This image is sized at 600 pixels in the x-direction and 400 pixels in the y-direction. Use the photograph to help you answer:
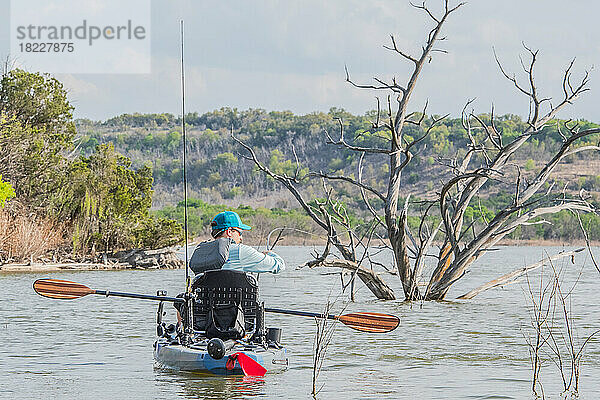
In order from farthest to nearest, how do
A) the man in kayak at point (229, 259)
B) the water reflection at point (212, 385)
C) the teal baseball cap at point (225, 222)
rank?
the teal baseball cap at point (225, 222) → the man in kayak at point (229, 259) → the water reflection at point (212, 385)

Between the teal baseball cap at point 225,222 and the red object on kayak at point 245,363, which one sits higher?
the teal baseball cap at point 225,222

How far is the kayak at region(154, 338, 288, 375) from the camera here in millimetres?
9836

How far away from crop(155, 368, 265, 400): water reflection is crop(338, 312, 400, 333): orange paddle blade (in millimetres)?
1311

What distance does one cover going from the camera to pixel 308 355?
1271cm

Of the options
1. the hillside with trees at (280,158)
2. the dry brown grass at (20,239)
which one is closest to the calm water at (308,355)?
the dry brown grass at (20,239)

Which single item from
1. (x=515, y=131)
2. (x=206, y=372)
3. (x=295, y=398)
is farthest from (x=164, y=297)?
(x=515, y=131)

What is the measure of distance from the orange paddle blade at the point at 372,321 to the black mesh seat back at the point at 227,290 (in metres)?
1.36

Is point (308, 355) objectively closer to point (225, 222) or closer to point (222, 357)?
point (222, 357)

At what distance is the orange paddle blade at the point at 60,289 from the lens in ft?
37.4

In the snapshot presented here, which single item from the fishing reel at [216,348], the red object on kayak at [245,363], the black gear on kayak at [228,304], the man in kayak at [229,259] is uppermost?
the man in kayak at [229,259]

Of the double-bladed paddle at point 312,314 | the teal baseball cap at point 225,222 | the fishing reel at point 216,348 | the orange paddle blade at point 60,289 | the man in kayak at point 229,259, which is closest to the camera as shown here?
the fishing reel at point 216,348

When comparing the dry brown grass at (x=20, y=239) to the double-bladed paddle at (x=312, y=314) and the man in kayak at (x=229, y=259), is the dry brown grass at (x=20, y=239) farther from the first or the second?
the man in kayak at (x=229, y=259)

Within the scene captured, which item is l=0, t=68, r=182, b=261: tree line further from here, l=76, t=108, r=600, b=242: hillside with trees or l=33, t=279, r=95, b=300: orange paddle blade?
l=33, t=279, r=95, b=300: orange paddle blade

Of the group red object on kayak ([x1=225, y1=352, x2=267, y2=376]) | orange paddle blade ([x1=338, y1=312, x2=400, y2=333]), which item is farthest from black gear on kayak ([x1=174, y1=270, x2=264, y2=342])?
orange paddle blade ([x1=338, y1=312, x2=400, y2=333])
